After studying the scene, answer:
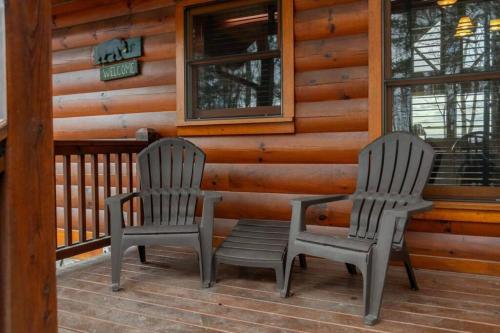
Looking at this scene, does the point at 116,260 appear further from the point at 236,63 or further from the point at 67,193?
the point at 236,63

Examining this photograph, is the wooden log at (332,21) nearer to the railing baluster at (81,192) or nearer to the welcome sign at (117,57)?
the welcome sign at (117,57)

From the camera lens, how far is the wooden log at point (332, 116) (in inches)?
124

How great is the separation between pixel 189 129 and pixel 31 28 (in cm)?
263

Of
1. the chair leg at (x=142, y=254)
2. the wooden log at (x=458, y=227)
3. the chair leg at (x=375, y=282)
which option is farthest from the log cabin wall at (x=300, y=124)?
the chair leg at (x=375, y=282)

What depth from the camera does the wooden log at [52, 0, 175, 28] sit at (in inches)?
157

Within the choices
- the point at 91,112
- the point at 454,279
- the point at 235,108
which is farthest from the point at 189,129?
the point at 454,279

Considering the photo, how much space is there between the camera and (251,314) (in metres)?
2.25

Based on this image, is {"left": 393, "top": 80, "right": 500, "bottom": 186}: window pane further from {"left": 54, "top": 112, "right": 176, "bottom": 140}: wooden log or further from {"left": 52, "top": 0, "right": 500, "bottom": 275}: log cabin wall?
{"left": 54, "top": 112, "right": 176, "bottom": 140}: wooden log

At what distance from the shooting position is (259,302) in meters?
2.42

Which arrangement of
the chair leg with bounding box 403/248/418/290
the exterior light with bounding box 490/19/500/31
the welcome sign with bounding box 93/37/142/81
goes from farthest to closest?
the welcome sign with bounding box 93/37/142/81 < the exterior light with bounding box 490/19/500/31 < the chair leg with bounding box 403/248/418/290

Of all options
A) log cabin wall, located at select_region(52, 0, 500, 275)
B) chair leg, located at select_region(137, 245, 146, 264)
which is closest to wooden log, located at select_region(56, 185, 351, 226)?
log cabin wall, located at select_region(52, 0, 500, 275)

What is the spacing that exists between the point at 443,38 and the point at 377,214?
51.5 inches

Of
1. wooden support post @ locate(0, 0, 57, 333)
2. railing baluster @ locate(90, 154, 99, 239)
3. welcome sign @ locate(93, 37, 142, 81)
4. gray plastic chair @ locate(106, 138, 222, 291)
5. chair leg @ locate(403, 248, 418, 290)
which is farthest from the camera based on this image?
welcome sign @ locate(93, 37, 142, 81)

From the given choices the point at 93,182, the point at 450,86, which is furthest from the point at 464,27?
the point at 93,182
